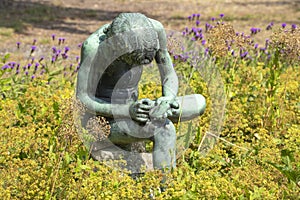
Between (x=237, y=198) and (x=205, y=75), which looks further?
(x=205, y=75)

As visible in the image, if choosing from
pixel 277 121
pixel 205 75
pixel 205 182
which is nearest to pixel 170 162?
pixel 205 182

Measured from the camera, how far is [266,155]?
3809 millimetres

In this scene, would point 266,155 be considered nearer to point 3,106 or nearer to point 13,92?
point 3,106

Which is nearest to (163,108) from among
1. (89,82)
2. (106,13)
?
(89,82)

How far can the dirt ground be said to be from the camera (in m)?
9.82

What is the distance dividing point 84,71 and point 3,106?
1.08m

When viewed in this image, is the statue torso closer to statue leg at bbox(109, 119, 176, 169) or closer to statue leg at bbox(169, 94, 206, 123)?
statue leg at bbox(109, 119, 176, 169)

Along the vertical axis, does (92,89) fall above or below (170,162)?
above

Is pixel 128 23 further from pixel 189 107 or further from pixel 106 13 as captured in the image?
pixel 106 13

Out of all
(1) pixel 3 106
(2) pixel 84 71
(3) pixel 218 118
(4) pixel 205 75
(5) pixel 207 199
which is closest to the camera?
(5) pixel 207 199

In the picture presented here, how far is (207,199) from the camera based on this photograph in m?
3.14

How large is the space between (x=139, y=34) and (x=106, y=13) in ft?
28.0

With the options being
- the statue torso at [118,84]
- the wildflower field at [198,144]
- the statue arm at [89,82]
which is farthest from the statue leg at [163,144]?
the statue torso at [118,84]

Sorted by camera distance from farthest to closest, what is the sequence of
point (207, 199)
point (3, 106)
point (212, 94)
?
point (212, 94) < point (3, 106) < point (207, 199)
